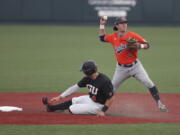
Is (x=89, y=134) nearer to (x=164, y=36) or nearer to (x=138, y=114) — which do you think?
(x=138, y=114)

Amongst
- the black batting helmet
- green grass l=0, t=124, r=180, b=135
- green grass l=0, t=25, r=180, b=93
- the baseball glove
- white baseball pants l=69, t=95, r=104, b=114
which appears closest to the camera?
green grass l=0, t=124, r=180, b=135

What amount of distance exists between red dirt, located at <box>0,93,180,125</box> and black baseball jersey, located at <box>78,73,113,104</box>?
14.5 inches

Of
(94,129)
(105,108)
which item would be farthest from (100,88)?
(94,129)

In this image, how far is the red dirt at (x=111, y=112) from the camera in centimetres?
978

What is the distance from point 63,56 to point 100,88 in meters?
11.0

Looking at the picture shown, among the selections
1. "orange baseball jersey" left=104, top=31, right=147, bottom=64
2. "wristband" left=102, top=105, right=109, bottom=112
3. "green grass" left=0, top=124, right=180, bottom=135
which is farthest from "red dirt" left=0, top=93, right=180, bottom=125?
"orange baseball jersey" left=104, top=31, right=147, bottom=64

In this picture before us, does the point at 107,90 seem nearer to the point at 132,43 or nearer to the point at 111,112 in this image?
the point at 111,112

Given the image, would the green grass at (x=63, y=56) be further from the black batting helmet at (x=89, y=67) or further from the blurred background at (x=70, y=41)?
the black batting helmet at (x=89, y=67)

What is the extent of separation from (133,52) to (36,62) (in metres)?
8.70

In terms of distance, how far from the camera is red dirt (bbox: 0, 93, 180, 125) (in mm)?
9781

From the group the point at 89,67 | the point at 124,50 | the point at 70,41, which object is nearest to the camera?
the point at 89,67

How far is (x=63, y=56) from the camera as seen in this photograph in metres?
21.2

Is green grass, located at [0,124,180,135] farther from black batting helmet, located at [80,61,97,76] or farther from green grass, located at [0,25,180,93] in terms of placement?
green grass, located at [0,25,180,93]

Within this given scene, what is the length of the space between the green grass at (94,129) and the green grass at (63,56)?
15.7ft
